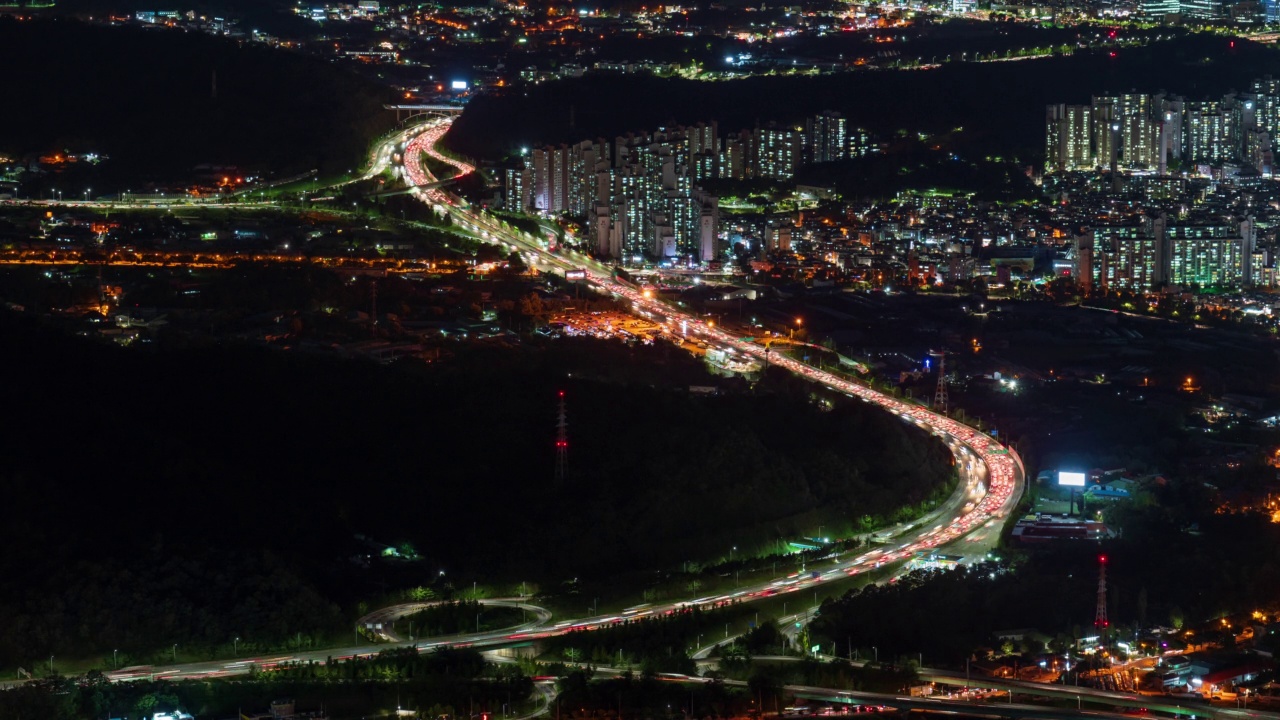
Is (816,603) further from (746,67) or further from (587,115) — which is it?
(746,67)

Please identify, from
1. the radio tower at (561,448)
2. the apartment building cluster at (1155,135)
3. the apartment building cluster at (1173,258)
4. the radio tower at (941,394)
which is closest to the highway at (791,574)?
the radio tower at (941,394)

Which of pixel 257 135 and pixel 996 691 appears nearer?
pixel 996 691

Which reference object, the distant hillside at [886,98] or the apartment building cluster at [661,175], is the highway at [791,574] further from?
the distant hillside at [886,98]

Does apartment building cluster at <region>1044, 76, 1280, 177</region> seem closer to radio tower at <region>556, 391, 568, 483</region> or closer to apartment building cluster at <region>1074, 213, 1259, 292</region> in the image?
apartment building cluster at <region>1074, 213, 1259, 292</region>

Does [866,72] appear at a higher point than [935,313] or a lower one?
higher

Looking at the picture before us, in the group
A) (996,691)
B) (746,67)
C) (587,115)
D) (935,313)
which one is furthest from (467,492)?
(746,67)

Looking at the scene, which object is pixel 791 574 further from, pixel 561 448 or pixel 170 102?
pixel 170 102

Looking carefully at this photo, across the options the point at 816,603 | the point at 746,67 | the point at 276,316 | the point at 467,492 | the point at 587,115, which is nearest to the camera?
the point at 816,603

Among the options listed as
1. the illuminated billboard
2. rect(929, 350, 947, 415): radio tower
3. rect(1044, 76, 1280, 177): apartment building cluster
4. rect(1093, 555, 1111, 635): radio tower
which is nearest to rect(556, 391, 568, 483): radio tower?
the illuminated billboard
